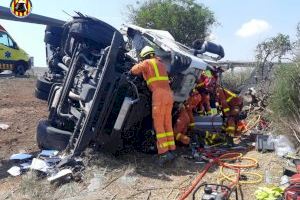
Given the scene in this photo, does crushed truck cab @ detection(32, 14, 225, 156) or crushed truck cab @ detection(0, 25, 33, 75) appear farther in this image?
crushed truck cab @ detection(0, 25, 33, 75)

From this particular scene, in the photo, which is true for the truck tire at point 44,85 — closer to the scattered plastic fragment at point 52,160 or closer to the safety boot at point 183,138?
the scattered plastic fragment at point 52,160

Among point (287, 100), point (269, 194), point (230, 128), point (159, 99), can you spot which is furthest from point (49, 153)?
point (287, 100)

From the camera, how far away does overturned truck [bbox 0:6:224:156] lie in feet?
21.0

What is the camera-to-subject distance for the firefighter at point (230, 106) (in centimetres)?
835

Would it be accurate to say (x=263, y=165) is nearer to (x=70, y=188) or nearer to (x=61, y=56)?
(x=70, y=188)

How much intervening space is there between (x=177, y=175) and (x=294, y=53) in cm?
343

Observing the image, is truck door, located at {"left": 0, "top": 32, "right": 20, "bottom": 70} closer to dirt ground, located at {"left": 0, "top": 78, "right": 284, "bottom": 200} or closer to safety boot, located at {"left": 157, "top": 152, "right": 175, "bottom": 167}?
dirt ground, located at {"left": 0, "top": 78, "right": 284, "bottom": 200}

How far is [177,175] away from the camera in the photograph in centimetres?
609

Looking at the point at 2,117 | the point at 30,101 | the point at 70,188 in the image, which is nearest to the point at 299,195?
the point at 70,188

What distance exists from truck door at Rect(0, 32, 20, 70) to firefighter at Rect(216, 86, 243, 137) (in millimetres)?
14803

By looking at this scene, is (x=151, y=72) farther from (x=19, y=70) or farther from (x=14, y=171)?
(x=19, y=70)

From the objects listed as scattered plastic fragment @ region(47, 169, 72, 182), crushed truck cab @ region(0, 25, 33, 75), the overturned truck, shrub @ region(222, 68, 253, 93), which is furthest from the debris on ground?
crushed truck cab @ region(0, 25, 33, 75)

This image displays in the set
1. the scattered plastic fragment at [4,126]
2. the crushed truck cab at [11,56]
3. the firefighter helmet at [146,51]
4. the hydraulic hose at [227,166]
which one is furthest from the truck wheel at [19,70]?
the hydraulic hose at [227,166]

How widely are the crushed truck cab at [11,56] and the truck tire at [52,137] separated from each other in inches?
581
